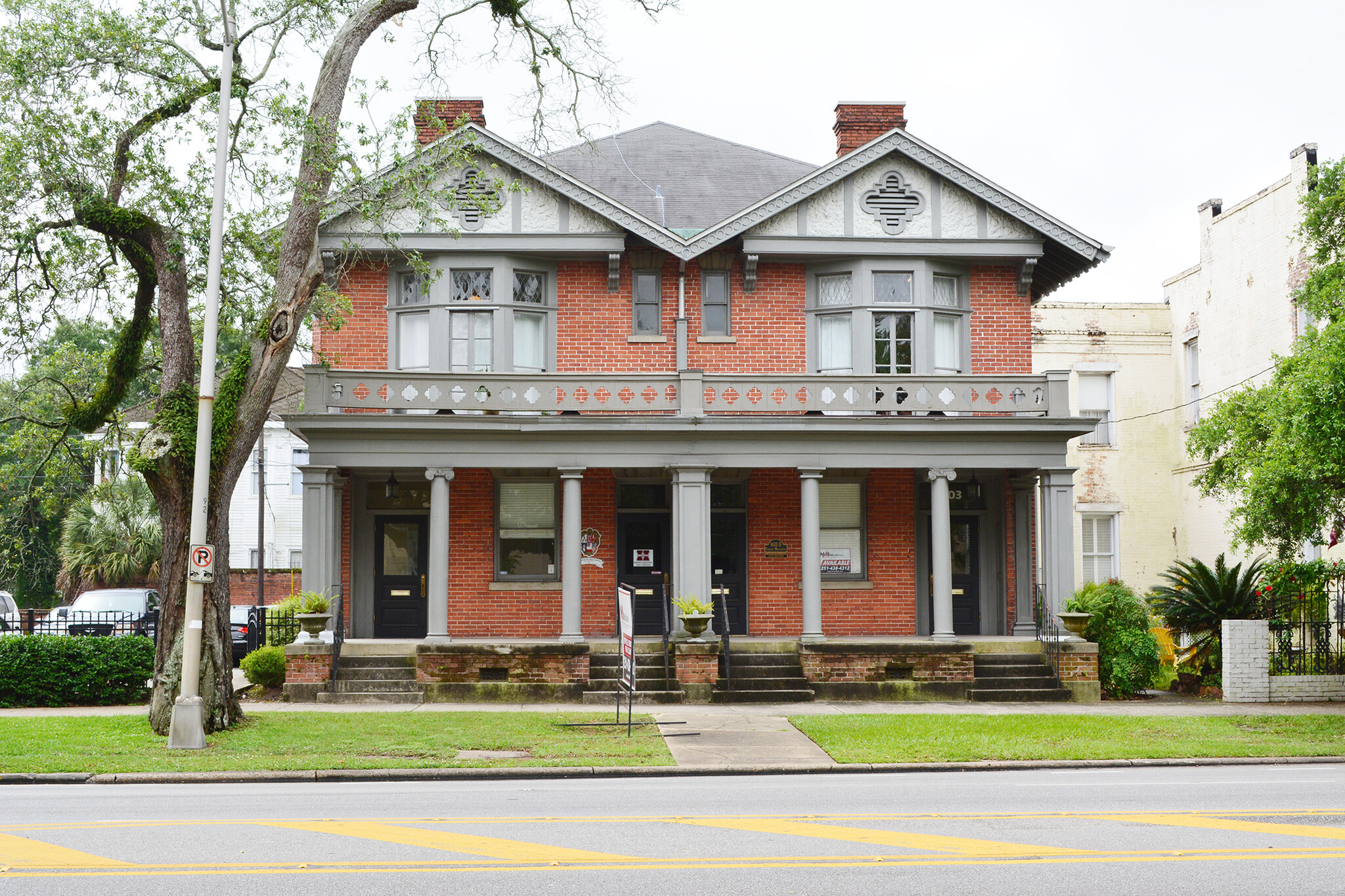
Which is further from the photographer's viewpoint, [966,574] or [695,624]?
[966,574]

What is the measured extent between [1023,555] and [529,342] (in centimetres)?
952

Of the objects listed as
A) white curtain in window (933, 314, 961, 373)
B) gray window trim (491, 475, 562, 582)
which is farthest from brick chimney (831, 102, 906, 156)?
gray window trim (491, 475, 562, 582)

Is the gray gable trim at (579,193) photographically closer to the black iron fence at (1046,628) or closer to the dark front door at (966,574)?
the dark front door at (966,574)

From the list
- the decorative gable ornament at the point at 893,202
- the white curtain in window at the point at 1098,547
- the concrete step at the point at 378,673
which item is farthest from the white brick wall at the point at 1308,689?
the concrete step at the point at 378,673

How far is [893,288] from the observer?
822 inches

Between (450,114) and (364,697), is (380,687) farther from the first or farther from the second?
(450,114)

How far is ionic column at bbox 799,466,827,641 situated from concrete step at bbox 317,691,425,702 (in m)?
6.16

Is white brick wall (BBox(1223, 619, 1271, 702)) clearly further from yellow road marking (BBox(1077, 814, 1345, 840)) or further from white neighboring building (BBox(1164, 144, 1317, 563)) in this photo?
yellow road marking (BBox(1077, 814, 1345, 840))

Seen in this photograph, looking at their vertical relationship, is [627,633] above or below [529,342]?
below

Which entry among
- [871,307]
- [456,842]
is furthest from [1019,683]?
[456,842]

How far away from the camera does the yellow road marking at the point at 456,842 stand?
7.50 meters

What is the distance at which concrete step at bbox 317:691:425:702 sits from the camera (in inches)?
703

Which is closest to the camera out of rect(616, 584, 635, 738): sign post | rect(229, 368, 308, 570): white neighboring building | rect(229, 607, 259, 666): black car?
rect(616, 584, 635, 738): sign post

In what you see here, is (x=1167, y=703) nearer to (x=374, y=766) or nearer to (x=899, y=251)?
(x=899, y=251)
